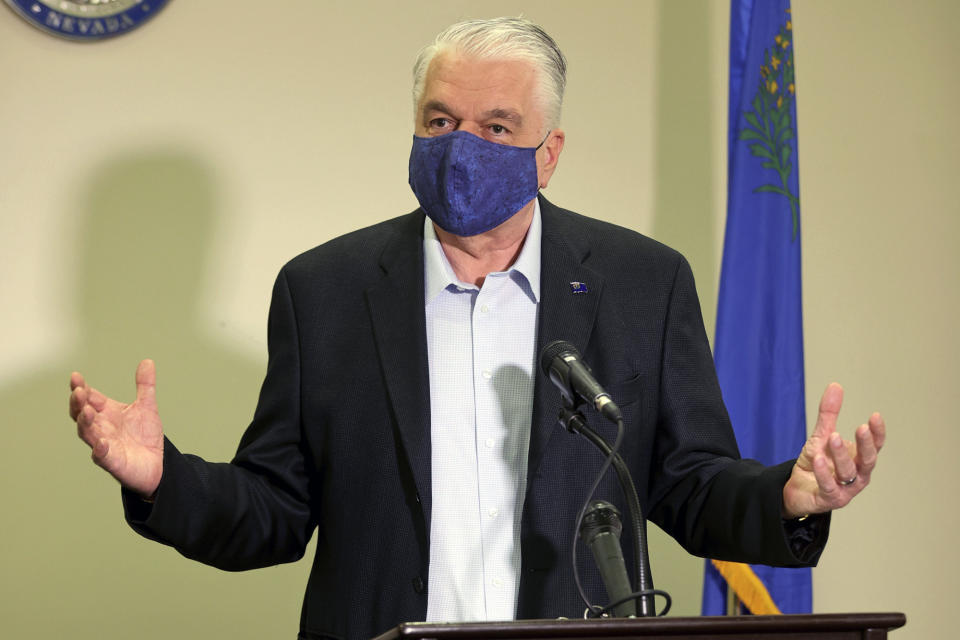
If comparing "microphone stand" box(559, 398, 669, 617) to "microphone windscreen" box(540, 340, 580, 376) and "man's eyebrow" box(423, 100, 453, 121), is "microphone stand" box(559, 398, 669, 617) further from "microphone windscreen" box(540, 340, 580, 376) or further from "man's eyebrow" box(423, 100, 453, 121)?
"man's eyebrow" box(423, 100, 453, 121)

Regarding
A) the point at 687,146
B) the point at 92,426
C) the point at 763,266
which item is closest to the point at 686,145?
the point at 687,146

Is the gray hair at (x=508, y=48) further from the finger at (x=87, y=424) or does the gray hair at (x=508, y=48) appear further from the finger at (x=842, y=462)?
the finger at (x=842, y=462)

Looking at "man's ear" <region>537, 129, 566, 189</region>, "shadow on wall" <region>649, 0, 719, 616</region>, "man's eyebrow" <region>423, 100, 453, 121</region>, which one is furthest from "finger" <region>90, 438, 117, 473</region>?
"shadow on wall" <region>649, 0, 719, 616</region>

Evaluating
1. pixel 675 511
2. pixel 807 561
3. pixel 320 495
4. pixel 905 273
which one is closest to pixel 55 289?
pixel 320 495

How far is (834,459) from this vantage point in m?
1.49

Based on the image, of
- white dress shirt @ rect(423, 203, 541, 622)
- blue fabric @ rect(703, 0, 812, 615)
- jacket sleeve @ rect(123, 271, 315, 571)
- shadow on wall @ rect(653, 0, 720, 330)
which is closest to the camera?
jacket sleeve @ rect(123, 271, 315, 571)

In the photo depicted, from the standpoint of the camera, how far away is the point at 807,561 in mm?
1742

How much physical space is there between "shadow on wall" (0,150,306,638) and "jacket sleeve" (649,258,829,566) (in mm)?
1546

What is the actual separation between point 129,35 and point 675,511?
224cm

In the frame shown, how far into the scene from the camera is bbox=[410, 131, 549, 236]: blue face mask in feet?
6.74

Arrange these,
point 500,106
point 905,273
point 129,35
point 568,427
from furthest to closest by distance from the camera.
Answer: point 905,273
point 129,35
point 500,106
point 568,427

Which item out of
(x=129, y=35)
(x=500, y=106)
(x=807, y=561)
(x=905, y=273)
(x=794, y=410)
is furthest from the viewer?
(x=905, y=273)

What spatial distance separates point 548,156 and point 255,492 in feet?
2.98

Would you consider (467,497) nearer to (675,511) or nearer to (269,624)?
(675,511)
